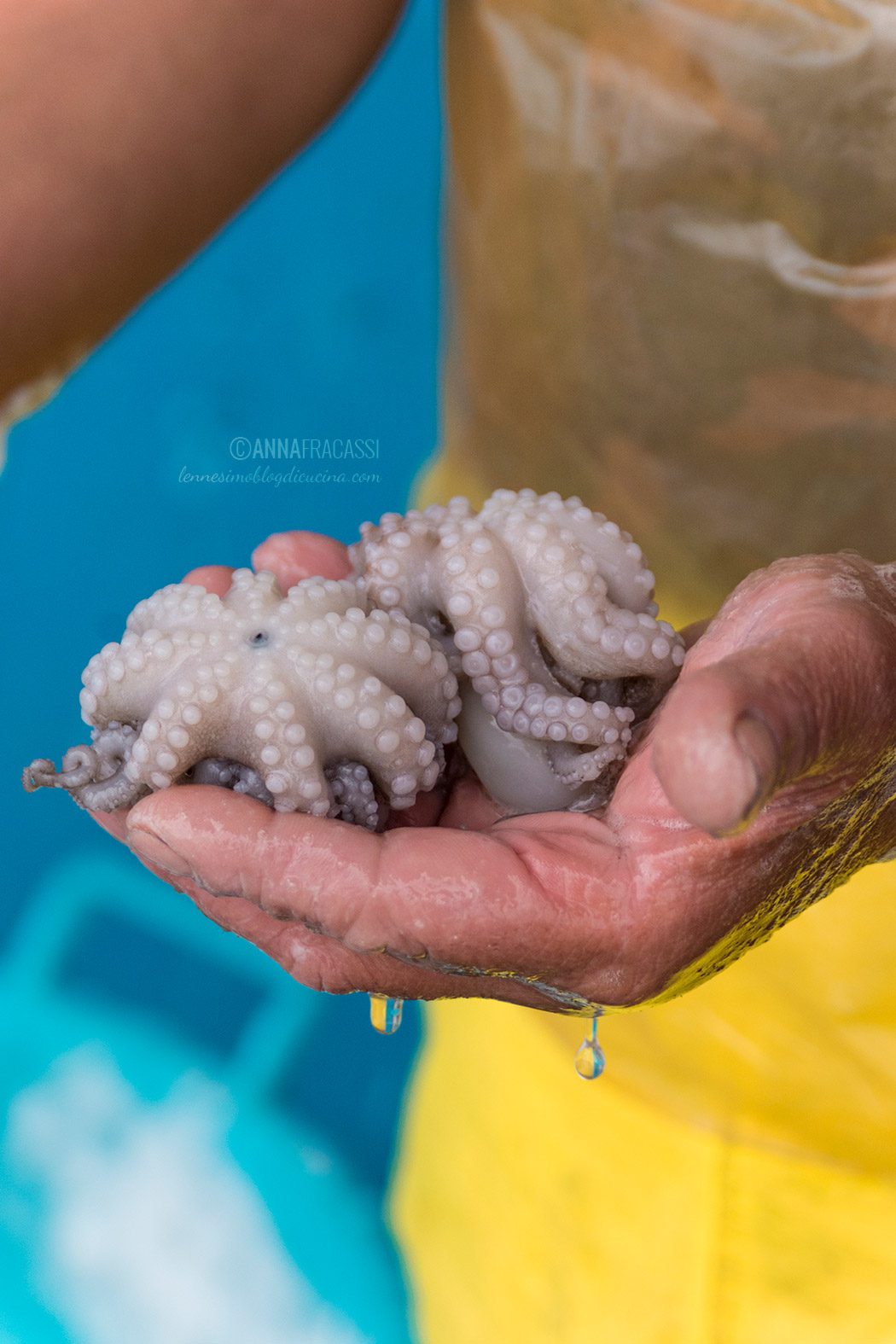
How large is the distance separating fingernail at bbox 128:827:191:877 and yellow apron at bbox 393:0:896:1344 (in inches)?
25.9

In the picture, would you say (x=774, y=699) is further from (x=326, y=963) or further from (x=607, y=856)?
(x=326, y=963)

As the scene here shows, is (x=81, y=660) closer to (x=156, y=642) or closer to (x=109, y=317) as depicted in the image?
(x=109, y=317)

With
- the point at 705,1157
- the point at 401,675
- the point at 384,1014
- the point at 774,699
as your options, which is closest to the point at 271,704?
the point at 401,675

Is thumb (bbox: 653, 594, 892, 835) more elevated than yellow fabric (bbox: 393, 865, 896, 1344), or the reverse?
thumb (bbox: 653, 594, 892, 835)

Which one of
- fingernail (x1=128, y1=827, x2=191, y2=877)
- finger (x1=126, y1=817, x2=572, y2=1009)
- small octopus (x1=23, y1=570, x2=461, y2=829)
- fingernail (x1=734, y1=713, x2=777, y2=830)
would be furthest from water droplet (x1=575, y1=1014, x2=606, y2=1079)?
fingernail (x1=734, y1=713, x2=777, y2=830)

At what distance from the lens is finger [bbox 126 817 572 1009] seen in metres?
0.84

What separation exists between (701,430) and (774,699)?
0.66m

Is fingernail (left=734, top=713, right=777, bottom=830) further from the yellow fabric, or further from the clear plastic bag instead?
the yellow fabric

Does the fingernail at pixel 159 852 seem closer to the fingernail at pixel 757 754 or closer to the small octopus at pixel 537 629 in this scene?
the small octopus at pixel 537 629

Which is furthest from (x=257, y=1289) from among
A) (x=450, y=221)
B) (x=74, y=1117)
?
(x=450, y=221)

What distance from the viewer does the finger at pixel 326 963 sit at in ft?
2.77

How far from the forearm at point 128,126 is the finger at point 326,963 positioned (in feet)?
1.98

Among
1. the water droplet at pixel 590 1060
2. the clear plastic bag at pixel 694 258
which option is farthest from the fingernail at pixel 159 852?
the clear plastic bag at pixel 694 258

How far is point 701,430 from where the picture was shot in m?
1.18
